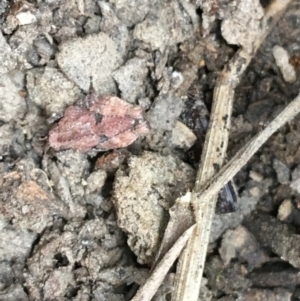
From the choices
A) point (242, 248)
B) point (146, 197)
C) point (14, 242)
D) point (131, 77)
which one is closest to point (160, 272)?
point (146, 197)

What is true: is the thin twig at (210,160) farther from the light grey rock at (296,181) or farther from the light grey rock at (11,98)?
the light grey rock at (11,98)

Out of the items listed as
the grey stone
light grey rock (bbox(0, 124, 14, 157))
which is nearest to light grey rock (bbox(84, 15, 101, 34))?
light grey rock (bbox(0, 124, 14, 157))

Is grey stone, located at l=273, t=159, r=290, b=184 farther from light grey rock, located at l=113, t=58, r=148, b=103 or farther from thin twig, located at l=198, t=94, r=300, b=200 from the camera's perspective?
light grey rock, located at l=113, t=58, r=148, b=103

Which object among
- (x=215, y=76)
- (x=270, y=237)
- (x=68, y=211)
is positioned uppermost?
(x=215, y=76)

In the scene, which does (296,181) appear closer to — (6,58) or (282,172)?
(282,172)

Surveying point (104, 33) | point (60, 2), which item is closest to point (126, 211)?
point (104, 33)

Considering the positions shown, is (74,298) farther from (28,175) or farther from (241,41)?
(241,41)

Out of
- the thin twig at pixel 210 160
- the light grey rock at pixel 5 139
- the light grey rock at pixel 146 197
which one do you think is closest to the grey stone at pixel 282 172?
the thin twig at pixel 210 160
